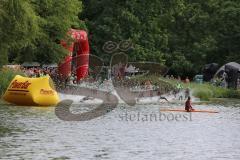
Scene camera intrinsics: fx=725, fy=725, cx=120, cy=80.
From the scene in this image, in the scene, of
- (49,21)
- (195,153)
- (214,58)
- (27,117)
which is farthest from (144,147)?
(214,58)

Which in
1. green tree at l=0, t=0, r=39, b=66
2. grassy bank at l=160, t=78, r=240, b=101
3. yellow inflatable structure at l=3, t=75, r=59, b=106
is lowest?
yellow inflatable structure at l=3, t=75, r=59, b=106

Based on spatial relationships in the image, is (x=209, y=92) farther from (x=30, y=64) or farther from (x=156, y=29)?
(x=156, y=29)

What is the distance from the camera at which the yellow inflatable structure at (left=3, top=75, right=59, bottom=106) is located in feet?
127

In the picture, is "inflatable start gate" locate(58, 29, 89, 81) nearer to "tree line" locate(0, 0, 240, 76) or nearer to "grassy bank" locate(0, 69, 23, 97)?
"tree line" locate(0, 0, 240, 76)

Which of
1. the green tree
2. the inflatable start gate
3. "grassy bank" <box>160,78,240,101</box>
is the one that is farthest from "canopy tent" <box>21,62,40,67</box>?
the green tree

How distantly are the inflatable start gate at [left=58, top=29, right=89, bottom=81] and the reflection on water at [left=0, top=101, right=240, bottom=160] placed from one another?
19.6m

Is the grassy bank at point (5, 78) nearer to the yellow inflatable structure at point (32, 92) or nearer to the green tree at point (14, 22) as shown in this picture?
the yellow inflatable structure at point (32, 92)

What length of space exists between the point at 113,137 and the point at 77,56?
117 feet

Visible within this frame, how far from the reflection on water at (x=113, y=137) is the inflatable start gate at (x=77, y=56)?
1955cm

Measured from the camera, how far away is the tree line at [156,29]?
5412 cm

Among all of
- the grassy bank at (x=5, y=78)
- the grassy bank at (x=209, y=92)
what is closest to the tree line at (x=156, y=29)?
the grassy bank at (x=5, y=78)

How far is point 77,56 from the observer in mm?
61031

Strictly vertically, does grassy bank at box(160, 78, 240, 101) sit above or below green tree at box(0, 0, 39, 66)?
below

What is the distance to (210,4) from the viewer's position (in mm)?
78875
